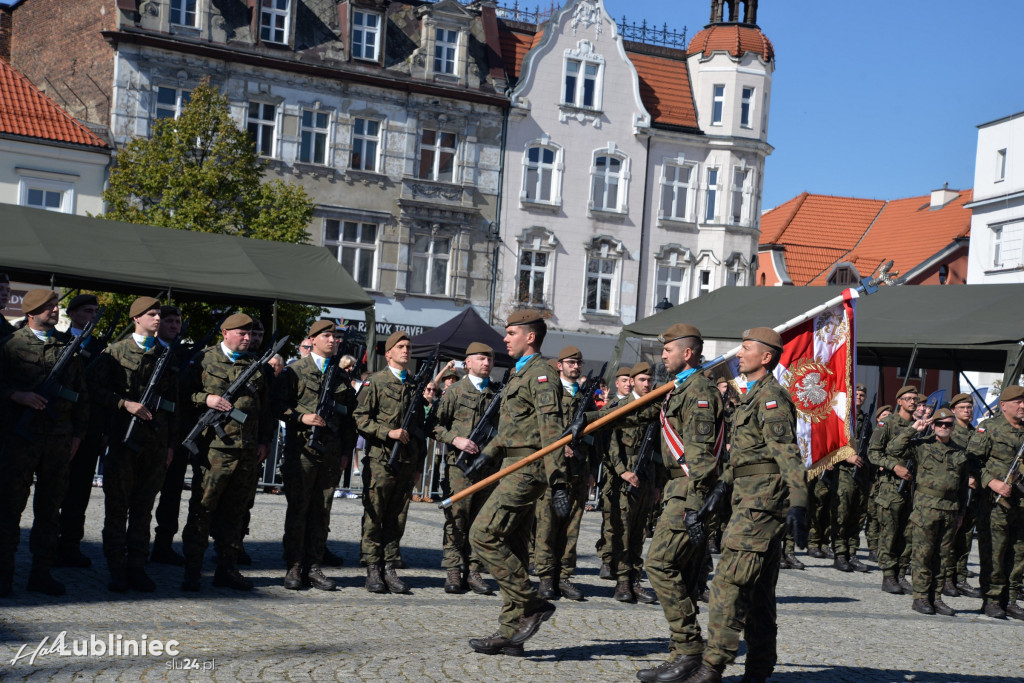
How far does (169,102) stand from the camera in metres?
33.7

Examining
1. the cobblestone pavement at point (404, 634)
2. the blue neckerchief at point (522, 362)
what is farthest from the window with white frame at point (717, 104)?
the blue neckerchief at point (522, 362)

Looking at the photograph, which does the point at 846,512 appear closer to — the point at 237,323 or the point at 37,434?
the point at 237,323

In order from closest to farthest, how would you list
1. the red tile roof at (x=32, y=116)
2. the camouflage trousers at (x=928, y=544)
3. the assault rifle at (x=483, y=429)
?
the assault rifle at (x=483, y=429) < the camouflage trousers at (x=928, y=544) < the red tile roof at (x=32, y=116)

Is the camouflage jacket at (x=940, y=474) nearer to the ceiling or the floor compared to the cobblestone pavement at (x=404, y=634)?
nearer to the ceiling

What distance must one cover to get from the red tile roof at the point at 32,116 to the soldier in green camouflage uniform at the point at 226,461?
24.8 meters

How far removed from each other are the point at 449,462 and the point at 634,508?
6.03 feet

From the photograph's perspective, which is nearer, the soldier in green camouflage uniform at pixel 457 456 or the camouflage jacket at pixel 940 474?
the soldier in green camouflage uniform at pixel 457 456

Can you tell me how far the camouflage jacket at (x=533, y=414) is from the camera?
7910 mm

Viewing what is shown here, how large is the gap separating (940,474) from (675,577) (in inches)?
201

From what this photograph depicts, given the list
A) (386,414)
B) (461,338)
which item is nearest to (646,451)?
(386,414)

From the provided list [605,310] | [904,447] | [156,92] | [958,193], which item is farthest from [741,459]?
[958,193]

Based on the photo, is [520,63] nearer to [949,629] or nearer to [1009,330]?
[1009,330]

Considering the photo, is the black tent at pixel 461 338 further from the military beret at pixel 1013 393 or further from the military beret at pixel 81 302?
the military beret at pixel 81 302

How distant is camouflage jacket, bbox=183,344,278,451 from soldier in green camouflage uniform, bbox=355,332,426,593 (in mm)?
989
